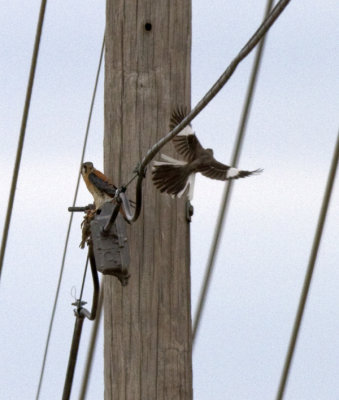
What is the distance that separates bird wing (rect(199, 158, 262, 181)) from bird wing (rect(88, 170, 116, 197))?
0.25m

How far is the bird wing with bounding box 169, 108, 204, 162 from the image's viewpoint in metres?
3.36

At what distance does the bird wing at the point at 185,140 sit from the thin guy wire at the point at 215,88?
19 cm

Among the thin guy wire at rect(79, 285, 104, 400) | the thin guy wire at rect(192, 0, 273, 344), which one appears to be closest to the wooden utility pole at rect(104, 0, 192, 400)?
the thin guy wire at rect(79, 285, 104, 400)

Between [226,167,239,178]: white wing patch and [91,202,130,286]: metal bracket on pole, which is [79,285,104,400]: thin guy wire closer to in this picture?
[91,202,130,286]: metal bracket on pole

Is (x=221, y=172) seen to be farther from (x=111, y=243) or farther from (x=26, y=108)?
(x=26, y=108)

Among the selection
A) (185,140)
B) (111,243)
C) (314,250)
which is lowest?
(111,243)

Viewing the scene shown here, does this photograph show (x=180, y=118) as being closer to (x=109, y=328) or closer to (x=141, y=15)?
(x=141, y=15)

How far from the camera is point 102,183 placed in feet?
11.1

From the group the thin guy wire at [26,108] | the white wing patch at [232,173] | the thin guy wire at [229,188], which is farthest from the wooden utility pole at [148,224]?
the thin guy wire at [26,108]

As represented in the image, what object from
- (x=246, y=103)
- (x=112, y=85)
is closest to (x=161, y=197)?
(x=112, y=85)

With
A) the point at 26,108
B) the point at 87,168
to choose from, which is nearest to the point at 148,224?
the point at 87,168

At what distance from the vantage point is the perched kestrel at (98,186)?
11.1ft

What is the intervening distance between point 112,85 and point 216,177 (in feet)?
1.28

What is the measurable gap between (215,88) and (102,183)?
67cm
